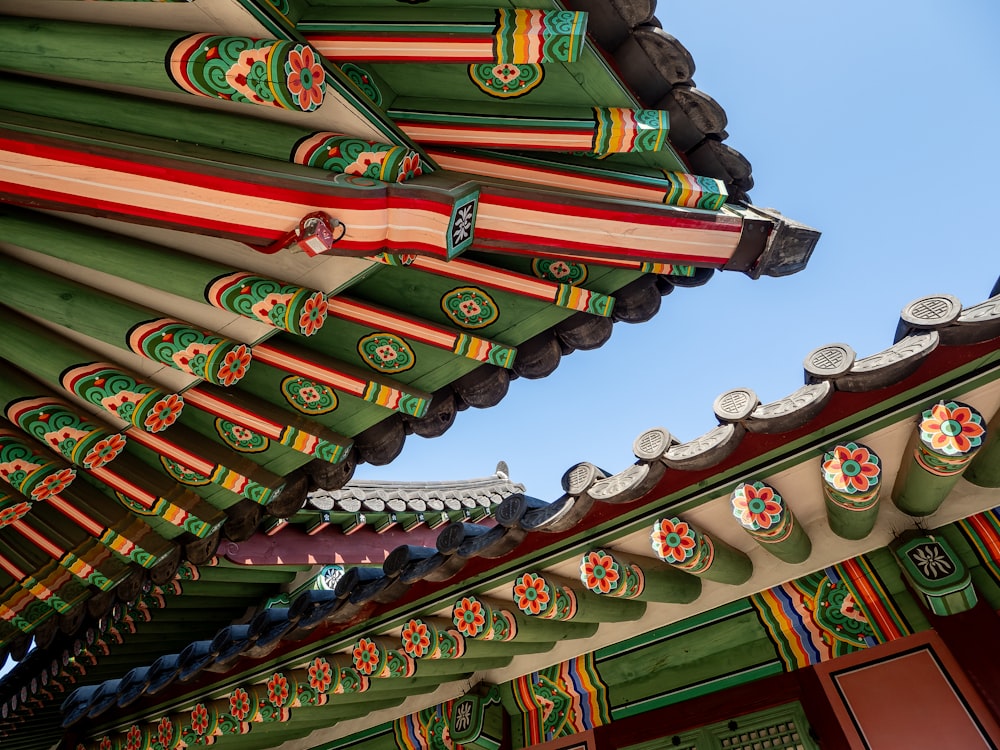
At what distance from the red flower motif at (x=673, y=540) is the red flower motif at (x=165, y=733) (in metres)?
4.53

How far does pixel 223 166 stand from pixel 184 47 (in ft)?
1.53

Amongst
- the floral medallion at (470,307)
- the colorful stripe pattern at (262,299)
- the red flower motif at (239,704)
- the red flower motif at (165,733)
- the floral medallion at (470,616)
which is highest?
the floral medallion at (470,307)

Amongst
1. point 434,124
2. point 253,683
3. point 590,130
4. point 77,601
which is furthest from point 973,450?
point 77,601

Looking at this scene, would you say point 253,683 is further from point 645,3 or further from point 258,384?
point 645,3

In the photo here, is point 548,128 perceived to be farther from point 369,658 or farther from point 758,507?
point 369,658

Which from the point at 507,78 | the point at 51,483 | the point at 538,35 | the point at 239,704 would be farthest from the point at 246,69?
the point at 239,704

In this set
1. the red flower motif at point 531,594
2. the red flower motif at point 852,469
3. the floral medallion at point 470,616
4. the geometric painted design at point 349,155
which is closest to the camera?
the red flower motif at point 852,469

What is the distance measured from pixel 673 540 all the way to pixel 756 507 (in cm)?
46

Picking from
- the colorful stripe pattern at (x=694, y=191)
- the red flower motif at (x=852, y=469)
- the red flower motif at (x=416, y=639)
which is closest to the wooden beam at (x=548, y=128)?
the colorful stripe pattern at (x=694, y=191)

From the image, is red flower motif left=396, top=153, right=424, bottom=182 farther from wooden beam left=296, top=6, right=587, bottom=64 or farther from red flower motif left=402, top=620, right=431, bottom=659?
red flower motif left=402, top=620, right=431, bottom=659

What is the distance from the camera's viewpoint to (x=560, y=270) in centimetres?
440

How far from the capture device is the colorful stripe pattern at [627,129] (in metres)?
3.57

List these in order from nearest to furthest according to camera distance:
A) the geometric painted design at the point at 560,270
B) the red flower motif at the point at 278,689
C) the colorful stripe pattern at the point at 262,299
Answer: the colorful stripe pattern at the point at 262,299, the geometric painted design at the point at 560,270, the red flower motif at the point at 278,689

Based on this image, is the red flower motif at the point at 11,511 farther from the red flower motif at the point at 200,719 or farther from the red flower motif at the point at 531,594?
the red flower motif at the point at 531,594
